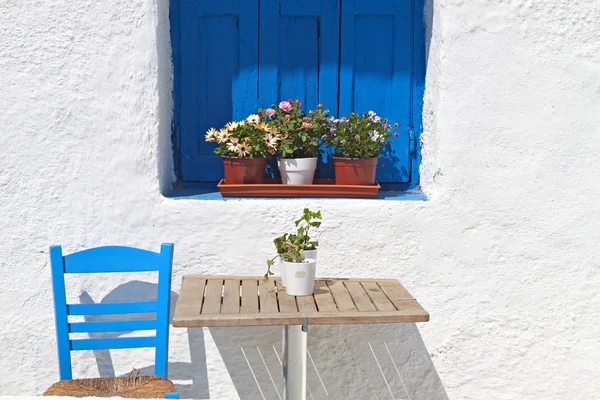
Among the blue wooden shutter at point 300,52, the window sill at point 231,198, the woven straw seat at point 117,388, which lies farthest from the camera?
the blue wooden shutter at point 300,52

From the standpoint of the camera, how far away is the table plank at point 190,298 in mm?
2594

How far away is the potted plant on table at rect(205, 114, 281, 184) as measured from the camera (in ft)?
11.0

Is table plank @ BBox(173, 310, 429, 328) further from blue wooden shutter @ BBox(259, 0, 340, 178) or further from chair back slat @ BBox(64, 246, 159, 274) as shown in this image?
blue wooden shutter @ BBox(259, 0, 340, 178)

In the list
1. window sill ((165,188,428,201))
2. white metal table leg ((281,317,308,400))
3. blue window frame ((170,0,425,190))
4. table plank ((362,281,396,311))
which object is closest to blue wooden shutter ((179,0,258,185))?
blue window frame ((170,0,425,190))

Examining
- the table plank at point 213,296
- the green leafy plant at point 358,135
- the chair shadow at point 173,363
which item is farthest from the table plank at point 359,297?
the chair shadow at point 173,363

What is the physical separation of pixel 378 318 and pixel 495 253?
0.97m

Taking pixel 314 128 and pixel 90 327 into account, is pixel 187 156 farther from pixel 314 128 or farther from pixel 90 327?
pixel 90 327

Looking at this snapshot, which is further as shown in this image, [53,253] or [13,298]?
[13,298]

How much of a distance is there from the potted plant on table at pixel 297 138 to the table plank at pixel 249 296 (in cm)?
55

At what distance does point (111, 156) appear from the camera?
328 centimetres

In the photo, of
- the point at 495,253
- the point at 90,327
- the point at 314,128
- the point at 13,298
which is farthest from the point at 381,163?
the point at 13,298

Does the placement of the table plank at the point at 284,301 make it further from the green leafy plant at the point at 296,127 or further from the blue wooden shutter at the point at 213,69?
the blue wooden shutter at the point at 213,69

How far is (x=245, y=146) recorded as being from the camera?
3.36 metres

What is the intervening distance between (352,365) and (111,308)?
1.08m
